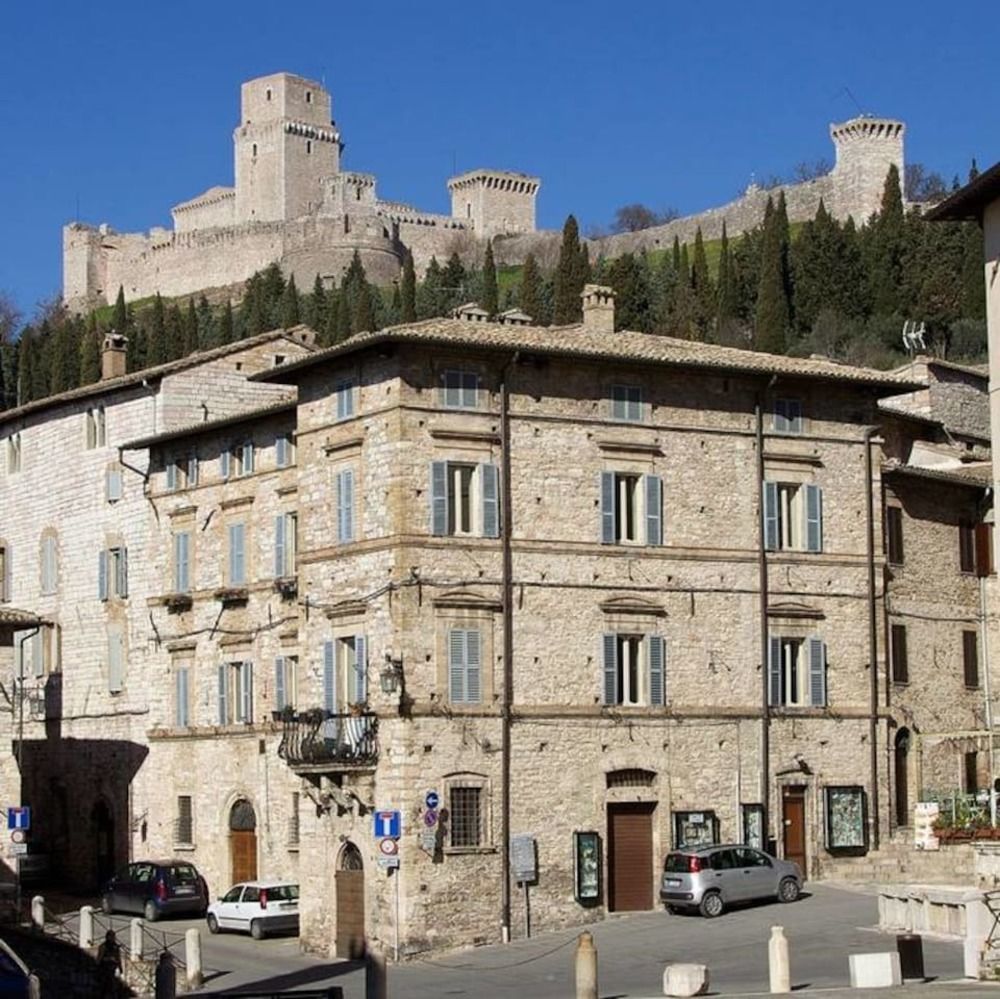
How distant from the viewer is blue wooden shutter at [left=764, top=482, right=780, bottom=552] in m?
45.0

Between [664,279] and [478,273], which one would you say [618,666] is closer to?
[664,279]

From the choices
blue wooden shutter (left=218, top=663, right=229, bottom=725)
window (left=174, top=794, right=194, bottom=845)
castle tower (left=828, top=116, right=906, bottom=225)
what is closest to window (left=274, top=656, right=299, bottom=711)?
blue wooden shutter (left=218, top=663, right=229, bottom=725)

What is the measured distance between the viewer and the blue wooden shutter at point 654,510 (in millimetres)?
43594

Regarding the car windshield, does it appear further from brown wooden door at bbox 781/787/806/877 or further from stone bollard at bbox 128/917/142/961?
stone bollard at bbox 128/917/142/961

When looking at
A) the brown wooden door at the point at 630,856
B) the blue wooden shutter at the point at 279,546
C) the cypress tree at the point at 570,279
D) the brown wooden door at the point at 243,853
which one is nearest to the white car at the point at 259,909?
the brown wooden door at the point at 243,853

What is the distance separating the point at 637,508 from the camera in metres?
43.6

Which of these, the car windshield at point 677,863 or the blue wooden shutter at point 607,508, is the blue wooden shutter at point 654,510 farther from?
the car windshield at point 677,863

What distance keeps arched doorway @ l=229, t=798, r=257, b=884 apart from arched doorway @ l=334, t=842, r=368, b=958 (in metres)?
7.24

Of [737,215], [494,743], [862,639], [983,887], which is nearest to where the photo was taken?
[983,887]

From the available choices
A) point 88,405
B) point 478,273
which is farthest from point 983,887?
point 478,273

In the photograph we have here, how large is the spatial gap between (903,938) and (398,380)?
15406 mm

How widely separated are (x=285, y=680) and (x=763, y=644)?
10.8 m

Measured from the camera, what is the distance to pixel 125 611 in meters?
55.2

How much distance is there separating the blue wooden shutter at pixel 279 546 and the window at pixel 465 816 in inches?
371
